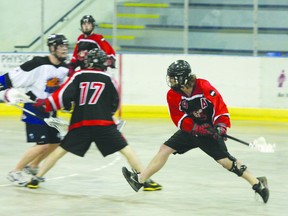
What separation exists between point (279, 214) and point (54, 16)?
8258 millimetres

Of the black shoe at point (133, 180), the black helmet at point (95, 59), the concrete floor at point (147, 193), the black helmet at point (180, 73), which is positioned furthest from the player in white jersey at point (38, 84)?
the black helmet at point (180, 73)

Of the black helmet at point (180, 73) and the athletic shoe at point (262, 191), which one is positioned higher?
the black helmet at point (180, 73)

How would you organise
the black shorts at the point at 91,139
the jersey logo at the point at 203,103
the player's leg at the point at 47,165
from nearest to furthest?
the jersey logo at the point at 203,103 → the black shorts at the point at 91,139 → the player's leg at the point at 47,165

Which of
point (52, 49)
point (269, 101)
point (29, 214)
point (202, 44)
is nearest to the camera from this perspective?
point (29, 214)

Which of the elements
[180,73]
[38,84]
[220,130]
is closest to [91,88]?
[180,73]

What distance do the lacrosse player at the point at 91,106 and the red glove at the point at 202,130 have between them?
2.22 feet

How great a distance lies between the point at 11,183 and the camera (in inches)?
300

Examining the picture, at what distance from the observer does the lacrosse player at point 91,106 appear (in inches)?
271

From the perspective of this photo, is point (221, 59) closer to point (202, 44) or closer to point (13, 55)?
point (202, 44)

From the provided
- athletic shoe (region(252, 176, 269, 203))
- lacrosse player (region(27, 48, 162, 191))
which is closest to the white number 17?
lacrosse player (region(27, 48, 162, 191))

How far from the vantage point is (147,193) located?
7270 millimetres

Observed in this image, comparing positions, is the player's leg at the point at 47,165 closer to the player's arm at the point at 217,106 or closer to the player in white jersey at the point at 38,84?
the player in white jersey at the point at 38,84

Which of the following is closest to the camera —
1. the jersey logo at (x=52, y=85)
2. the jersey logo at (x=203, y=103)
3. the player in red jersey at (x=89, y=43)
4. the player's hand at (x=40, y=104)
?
the jersey logo at (x=203, y=103)

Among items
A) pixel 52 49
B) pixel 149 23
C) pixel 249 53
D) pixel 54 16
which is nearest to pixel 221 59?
pixel 249 53
